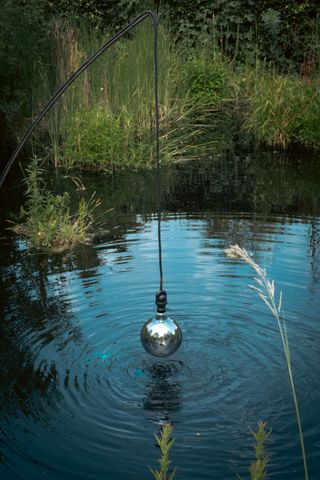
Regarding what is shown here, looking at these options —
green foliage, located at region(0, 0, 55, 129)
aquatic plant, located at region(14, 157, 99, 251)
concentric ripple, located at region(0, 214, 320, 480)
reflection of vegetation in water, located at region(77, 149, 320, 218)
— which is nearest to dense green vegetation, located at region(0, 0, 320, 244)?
green foliage, located at region(0, 0, 55, 129)

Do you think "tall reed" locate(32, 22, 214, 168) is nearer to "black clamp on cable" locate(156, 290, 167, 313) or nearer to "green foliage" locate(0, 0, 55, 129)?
"green foliage" locate(0, 0, 55, 129)

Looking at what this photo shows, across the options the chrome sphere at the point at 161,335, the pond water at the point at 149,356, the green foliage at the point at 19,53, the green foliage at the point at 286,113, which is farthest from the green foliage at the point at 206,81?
the chrome sphere at the point at 161,335

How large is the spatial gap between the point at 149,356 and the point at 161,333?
993 mm

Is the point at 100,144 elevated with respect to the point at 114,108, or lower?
lower

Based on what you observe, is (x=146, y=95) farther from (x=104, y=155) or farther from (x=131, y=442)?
(x=131, y=442)

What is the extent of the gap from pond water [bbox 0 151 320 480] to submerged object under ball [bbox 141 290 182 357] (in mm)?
437

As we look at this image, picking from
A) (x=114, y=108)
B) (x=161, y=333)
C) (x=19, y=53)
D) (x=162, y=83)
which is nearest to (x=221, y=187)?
(x=114, y=108)

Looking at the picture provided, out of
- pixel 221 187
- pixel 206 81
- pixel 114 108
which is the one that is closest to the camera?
pixel 221 187

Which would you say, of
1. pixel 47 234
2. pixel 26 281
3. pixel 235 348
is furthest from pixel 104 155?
pixel 235 348

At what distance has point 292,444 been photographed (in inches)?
132

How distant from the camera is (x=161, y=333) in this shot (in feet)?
10.9

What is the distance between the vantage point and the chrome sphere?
3331mm

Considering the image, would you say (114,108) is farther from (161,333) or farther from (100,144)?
(161,333)

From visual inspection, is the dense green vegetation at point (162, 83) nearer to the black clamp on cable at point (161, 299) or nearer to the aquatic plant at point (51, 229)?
the aquatic plant at point (51, 229)
